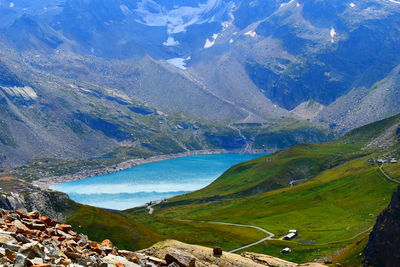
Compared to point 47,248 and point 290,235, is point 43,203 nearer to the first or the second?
point 290,235

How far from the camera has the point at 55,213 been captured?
12719 cm

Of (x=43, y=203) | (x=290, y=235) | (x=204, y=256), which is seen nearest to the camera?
(x=204, y=256)

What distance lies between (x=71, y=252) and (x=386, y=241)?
3554 inches

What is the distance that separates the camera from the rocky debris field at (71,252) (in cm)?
2341

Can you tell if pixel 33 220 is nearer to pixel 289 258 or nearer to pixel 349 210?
pixel 289 258

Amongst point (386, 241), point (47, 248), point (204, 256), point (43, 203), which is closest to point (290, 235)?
point (386, 241)

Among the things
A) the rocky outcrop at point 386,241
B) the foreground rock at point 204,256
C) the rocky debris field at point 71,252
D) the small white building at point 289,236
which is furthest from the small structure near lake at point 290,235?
the foreground rock at point 204,256

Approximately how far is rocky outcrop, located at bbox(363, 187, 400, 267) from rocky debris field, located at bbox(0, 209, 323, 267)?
70079 millimetres

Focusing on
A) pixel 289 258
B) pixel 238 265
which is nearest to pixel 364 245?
pixel 289 258

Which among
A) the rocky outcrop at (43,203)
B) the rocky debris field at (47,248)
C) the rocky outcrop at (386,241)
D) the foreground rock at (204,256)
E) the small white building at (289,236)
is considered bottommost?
the rocky debris field at (47,248)

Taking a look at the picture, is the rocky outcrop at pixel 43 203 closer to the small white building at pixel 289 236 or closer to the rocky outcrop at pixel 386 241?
the small white building at pixel 289 236

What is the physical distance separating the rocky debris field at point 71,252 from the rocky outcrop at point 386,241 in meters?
70.1

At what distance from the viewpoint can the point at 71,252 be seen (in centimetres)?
2653

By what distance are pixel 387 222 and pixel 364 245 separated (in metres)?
9.17
